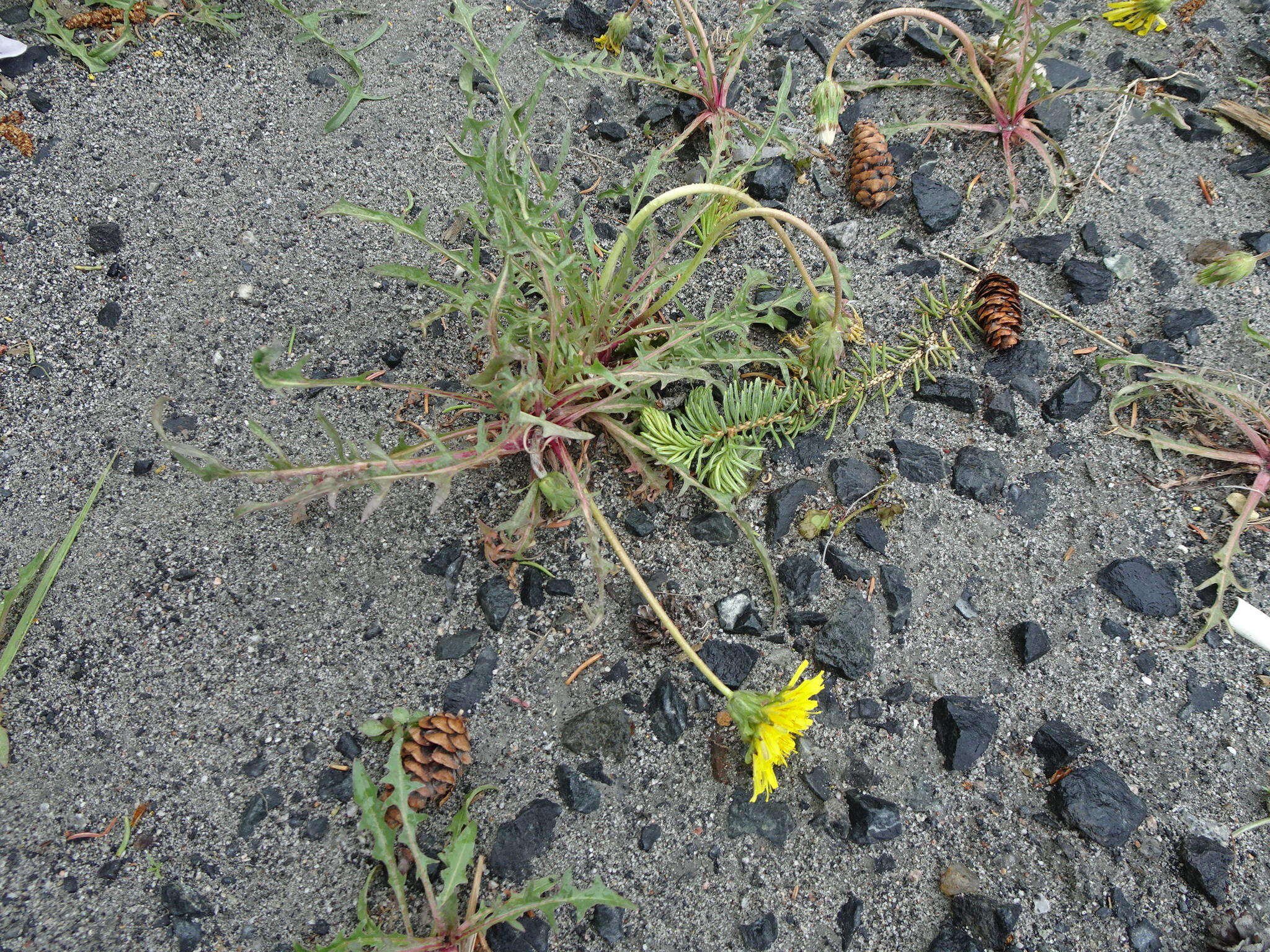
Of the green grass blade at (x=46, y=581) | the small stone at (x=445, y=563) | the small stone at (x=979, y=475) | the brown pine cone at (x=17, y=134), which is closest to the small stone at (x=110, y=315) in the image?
the green grass blade at (x=46, y=581)

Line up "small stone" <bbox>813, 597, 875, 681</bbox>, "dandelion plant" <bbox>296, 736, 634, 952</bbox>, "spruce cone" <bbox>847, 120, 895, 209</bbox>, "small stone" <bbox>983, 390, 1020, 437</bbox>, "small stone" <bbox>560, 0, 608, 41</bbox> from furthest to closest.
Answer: "small stone" <bbox>560, 0, 608, 41</bbox>
"spruce cone" <bbox>847, 120, 895, 209</bbox>
"small stone" <bbox>983, 390, 1020, 437</bbox>
"small stone" <bbox>813, 597, 875, 681</bbox>
"dandelion plant" <bbox>296, 736, 634, 952</bbox>

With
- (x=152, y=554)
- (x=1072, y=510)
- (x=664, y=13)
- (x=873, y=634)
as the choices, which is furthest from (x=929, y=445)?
(x=152, y=554)

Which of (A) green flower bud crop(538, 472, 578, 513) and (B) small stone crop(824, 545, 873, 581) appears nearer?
(A) green flower bud crop(538, 472, 578, 513)

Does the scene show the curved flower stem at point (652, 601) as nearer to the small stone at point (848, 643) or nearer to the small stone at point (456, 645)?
the small stone at point (848, 643)

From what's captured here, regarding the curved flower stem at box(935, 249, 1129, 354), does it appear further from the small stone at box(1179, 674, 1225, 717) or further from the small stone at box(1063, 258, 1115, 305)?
the small stone at box(1179, 674, 1225, 717)

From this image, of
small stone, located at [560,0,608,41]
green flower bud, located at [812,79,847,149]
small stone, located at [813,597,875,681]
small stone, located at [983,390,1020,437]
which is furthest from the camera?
small stone, located at [560,0,608,41]

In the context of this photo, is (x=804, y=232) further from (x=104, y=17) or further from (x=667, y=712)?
(x=104, y=17)

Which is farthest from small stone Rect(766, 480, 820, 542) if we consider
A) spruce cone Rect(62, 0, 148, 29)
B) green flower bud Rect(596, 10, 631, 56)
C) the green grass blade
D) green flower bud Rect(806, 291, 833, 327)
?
spruce cone Rect(62, 0, 148, 29)

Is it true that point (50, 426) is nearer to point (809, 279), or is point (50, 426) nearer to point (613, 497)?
point (613, 497)

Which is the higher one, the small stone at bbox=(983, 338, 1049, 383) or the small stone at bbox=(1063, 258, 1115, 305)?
the small stone at bbox=(1063, 258, 1115, 305)
